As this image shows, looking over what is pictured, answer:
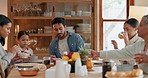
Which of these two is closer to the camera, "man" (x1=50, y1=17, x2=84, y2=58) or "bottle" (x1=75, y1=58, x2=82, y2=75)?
"bottle" (x1=75, y1=58, x2=82, y2=75)

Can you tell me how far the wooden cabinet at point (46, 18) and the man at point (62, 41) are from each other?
43.6 inches

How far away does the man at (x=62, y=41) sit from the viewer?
405 cm

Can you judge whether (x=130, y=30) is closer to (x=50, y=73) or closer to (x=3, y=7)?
(x=50, y=73)

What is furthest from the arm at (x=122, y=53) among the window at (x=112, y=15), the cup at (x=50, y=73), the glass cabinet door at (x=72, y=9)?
the window at (x=112, y=15)

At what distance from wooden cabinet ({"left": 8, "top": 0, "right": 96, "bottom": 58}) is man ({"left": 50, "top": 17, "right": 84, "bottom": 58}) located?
1.11 meters

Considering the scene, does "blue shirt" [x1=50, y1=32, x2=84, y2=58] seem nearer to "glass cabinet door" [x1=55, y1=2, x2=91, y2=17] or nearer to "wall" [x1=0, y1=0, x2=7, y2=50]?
"glass cabinet door" [x1=55, y1=2, x2=91, y2=17]

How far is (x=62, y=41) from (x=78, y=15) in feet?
4.05

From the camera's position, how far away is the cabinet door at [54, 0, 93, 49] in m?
5.24

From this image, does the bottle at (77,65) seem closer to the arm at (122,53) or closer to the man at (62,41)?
the arm at (122,53)

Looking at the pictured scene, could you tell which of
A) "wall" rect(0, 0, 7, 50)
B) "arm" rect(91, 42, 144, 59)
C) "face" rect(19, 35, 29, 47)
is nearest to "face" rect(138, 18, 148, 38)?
"arm" rect(91, 42, 144, 59)

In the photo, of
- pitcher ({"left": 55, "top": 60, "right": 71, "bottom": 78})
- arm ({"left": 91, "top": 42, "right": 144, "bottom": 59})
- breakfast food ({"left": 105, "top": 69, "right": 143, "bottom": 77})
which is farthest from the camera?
arm ({"left": 91, "top": 42, "right": 144, "bottom": 59})

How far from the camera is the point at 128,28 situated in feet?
13.4

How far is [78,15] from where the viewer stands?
5.27 meters

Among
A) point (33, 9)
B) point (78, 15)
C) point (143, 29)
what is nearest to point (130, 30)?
point (143, 29)
